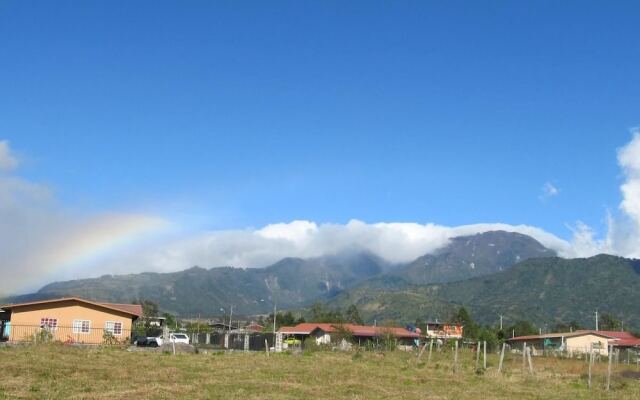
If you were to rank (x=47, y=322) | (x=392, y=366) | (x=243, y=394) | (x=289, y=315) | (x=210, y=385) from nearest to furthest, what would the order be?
(x=243, y=394)
(x=210, y=385)
(x=392, y=366)
(x=47, y=322)
(x=289, y=315)

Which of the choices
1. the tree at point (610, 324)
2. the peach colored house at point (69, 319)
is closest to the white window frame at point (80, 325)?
the peach colored house at point (69, 319)

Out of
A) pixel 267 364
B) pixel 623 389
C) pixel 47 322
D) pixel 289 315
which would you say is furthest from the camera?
pixel 289 315

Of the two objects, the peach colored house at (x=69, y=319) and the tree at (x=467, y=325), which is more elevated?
the peach colored house at (x=69, y=319)

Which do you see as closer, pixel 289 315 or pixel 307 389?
pixel 307 389

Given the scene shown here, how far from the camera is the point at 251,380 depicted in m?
24.1

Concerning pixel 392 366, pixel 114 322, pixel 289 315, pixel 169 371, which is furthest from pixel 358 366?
pixel 289 315

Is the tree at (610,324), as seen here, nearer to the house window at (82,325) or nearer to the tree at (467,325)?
the tree at (467,325)

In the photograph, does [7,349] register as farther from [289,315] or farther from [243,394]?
[289,315]

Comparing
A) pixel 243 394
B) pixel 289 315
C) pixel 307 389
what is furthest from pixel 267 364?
pixel 289 315

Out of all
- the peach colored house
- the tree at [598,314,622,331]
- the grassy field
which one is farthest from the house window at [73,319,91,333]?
the tree at [598,314,622,331]

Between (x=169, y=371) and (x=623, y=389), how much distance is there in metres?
18.4

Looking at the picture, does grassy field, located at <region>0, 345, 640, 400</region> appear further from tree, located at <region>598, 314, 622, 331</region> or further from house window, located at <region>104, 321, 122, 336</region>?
tree, located at <region>598, 314, 622, 331</region>

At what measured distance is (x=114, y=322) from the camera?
56500mm

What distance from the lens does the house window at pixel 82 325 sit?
178 ft
